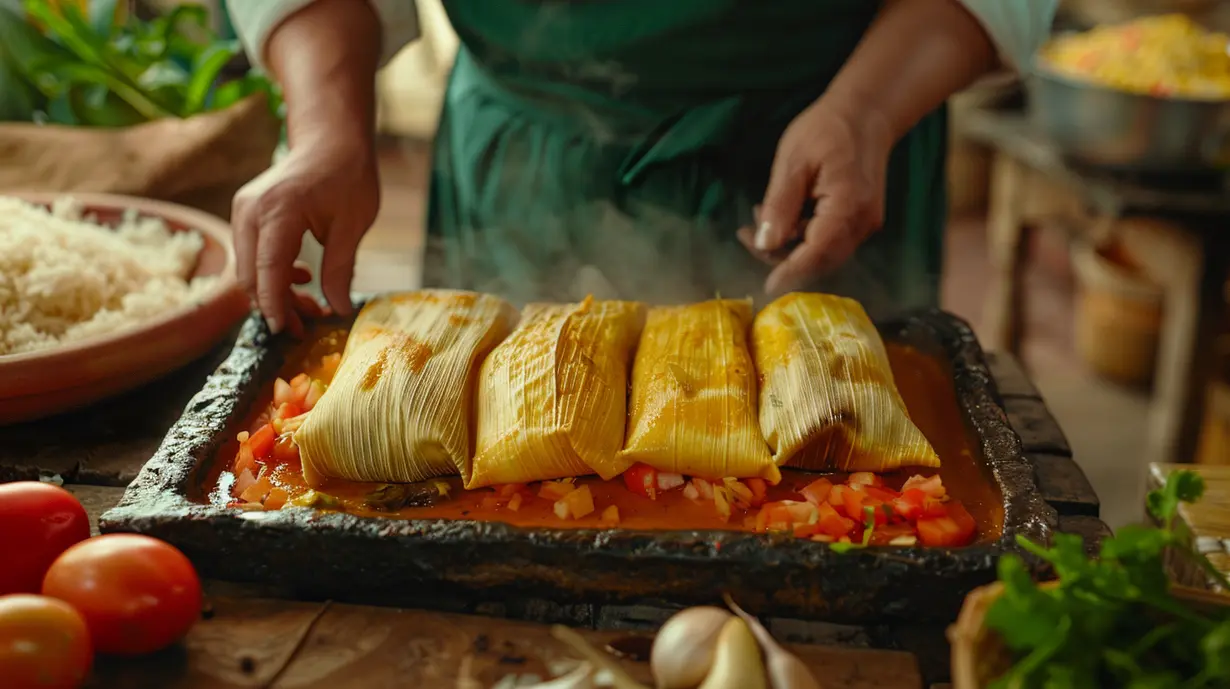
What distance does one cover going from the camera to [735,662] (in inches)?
44.5

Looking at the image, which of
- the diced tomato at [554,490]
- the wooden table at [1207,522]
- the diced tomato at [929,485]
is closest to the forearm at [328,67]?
the diced tomato at [554,490]

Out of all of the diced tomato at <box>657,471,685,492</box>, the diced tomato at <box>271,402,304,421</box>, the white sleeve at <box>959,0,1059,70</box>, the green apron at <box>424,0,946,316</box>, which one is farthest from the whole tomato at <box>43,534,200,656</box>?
the white sleeve at <box>959,0,1059,70</box>

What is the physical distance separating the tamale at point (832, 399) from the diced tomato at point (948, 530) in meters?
0.13

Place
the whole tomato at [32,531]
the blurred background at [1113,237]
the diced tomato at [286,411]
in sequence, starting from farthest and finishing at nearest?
the blurred background at [1113,237] < the diced tomato at [286,411] < the whole tomato at [32,531]

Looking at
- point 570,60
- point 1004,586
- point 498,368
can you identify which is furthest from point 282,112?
point 1004,586

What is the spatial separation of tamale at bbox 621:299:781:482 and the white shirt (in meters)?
0.86

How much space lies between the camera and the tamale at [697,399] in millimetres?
1499

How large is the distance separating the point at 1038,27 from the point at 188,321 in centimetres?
187

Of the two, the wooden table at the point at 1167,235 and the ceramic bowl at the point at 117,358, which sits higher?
the ceramic bowl at the point at 117,358

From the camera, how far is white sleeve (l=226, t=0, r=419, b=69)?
219 cm

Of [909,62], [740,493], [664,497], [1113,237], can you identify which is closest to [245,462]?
[664,497]

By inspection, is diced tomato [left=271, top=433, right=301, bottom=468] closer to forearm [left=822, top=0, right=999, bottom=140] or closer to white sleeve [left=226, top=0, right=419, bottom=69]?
white sleeve [left=226, top=0, right=419, bottom=69]

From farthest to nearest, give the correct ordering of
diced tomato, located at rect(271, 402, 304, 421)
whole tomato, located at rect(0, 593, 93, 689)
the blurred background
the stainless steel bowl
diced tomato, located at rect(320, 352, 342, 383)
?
the blurred background, the stainless steel bowl, diced tomato, located at rect(320, 352, 342, 383), diced tomato, located at rect(271, 402, 304, 421), whole tomato, located at rect(0, 593, 93, 689)

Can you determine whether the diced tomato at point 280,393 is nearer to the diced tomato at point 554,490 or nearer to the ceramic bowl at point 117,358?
the ceramic bowl at point 117,358
